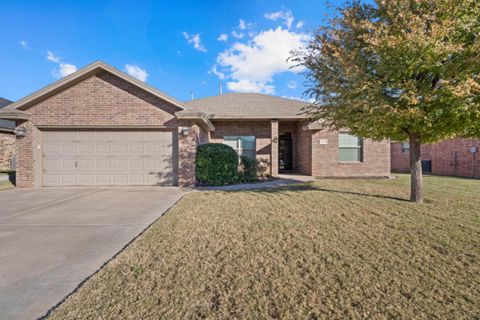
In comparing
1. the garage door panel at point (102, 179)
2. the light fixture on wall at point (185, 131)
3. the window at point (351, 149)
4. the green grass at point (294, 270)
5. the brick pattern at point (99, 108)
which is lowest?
the green grass at point (294, 270)

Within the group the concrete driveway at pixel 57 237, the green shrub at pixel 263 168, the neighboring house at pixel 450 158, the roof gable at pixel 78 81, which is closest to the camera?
the concrete driveway at pixel 57 237

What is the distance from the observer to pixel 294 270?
266 cm

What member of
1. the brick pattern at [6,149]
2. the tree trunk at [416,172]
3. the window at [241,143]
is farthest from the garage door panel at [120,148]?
the tree trunk at [416,172]

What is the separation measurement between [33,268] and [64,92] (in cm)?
885

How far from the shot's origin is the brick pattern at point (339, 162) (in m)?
11.6

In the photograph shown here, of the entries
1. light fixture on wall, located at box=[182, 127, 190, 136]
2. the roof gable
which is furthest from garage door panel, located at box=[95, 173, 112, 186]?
the roof gable

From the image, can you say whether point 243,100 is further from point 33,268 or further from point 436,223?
point 33,268

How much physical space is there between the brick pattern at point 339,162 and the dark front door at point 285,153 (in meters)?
2.50

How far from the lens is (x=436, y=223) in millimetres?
4340

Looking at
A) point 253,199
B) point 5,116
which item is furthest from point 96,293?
point 5,116

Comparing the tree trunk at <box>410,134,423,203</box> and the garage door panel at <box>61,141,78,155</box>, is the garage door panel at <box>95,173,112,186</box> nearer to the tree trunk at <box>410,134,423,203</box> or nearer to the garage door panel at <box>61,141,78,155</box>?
the garage door panel at <box>61,141,78,155</box>

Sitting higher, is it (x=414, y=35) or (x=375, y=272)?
(x=414, y=35)

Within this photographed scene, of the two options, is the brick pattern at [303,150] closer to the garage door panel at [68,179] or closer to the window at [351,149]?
the window at [351,149]

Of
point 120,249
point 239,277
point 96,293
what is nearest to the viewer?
point 96,293
